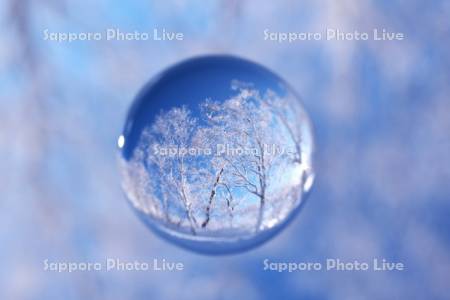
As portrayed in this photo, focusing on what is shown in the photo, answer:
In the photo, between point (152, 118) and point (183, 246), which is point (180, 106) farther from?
point (183, 246)

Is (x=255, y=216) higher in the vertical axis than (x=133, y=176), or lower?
lower

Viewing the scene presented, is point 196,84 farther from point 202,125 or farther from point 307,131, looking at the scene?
point 307,131

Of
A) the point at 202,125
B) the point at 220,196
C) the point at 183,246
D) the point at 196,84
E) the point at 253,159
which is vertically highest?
the point at 196,84

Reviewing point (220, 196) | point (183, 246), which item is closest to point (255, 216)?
point (220, 196)

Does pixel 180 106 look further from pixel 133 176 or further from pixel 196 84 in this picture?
pixel 133 176

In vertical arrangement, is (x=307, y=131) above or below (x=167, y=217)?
above

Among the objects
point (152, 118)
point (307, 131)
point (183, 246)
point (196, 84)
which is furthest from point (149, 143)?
point (307, 131)
